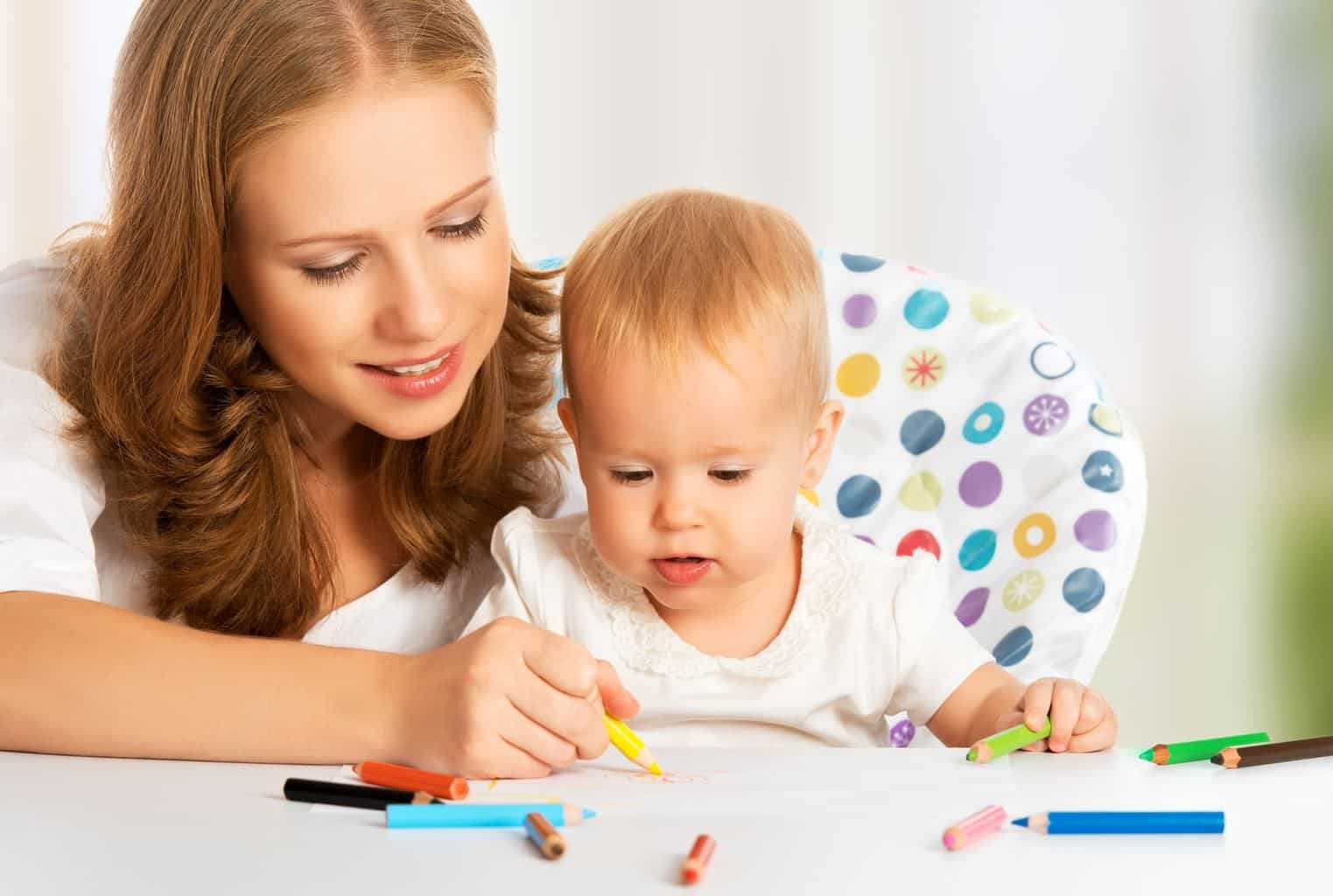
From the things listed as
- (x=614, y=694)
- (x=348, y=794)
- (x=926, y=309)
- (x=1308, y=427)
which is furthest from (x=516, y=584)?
(x=1308, y=427)

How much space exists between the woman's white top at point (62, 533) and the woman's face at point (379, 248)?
6.6 inches

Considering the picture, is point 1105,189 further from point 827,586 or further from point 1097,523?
point 827,586

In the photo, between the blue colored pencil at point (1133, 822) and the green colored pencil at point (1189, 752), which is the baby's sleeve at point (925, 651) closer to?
the green colored pencil at point (1189, 752)

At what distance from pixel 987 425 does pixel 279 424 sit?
1.97 feet

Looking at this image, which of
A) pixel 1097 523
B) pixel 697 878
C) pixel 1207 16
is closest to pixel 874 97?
pixel 1207 16

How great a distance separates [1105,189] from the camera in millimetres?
2531

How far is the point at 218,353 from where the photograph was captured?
3.63ft

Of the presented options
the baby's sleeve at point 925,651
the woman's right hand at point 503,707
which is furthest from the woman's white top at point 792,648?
the woman's right hand at point 503,707

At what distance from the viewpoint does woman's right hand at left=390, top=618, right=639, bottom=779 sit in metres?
0.79

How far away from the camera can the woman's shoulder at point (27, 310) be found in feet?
3.54

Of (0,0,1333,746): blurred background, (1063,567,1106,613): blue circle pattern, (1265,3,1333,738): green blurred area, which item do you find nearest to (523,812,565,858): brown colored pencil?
(1063,567,1106,613): blue circle pattern

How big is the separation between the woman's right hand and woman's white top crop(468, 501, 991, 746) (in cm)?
21

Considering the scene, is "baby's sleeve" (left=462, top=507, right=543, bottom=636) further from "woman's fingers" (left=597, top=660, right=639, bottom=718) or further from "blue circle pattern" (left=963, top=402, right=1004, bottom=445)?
"blue circle pattern" (left=963, top=402, right=1004, bottom=445)

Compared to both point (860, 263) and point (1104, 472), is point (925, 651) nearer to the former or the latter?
point (1104, 472)
